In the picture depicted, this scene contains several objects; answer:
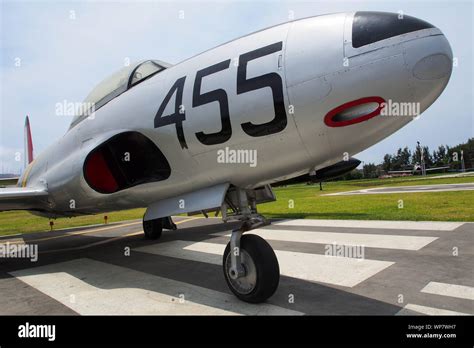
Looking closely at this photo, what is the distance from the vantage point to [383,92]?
9.77 ft

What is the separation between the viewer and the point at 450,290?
Result: 13.7 ft

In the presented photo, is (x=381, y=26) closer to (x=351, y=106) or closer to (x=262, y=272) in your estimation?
(x=351, y=106)

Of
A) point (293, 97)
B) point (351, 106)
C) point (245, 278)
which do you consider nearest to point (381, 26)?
point (351, 106)

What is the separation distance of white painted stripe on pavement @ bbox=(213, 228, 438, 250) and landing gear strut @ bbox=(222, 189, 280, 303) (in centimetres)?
390

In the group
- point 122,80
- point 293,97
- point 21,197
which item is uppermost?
Result: point 122,80

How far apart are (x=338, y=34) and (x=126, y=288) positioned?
4440 mm

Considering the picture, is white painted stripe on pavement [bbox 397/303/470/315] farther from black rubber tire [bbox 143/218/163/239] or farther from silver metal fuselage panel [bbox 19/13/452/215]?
black rubber tire [bbox 143/218/163/239]

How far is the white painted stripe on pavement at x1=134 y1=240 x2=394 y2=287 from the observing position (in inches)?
195

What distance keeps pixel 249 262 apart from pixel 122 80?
378 centimetres

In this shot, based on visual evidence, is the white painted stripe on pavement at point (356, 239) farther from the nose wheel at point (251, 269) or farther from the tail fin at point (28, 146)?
the tail fin at point (28, 146)

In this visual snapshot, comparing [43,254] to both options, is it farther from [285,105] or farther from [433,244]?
[433,244]

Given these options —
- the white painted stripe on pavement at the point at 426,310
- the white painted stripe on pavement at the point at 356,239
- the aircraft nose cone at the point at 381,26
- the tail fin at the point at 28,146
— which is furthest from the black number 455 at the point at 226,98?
the tail fin at the point at 28,146

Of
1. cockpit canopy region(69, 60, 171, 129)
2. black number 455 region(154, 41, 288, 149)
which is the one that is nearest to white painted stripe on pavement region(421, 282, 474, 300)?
black number 455 region(154, 41, 288, 149)
